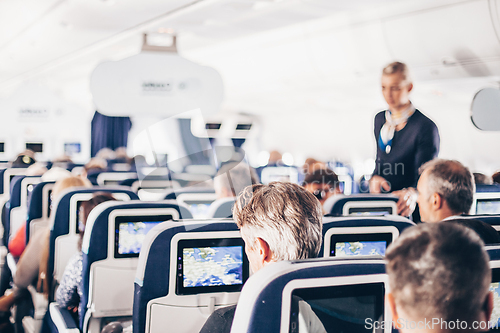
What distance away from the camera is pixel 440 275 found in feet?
2.79

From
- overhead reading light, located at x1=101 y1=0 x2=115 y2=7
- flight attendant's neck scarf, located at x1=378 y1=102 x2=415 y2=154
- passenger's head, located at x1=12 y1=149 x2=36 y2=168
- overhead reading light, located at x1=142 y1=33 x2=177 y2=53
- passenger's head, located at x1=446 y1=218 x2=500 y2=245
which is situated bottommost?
passenger's head, located at x1=446 y1=218 x2=500 y2=245

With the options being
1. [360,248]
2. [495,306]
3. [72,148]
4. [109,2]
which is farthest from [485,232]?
[72,148]

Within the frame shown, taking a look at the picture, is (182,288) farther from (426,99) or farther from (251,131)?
(251,131)

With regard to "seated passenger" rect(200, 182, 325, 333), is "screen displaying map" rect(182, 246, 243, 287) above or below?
below

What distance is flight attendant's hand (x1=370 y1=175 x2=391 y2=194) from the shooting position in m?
3.12

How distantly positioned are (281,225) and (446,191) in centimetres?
120

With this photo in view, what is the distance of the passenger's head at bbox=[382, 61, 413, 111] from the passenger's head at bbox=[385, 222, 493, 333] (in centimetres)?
237

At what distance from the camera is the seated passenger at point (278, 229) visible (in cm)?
137

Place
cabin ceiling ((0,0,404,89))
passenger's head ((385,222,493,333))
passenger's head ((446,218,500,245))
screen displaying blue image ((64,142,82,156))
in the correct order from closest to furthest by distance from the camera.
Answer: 1. passenger's head ((385,222,493,333))
2. passenger's head ((446,218,500,245))
3. cabin ceiling ((0,0,404,89))
4. screen displaying blue image ((64,142,82,156))

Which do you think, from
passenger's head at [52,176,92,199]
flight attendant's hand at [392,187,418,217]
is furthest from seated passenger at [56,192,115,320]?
flight attendant's hand at [392,187,418,217]

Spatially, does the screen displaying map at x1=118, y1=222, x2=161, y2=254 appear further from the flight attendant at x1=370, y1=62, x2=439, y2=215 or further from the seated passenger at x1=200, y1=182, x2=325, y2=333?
the flight attendant at x1=370, y1=62, x2=439, y2=215

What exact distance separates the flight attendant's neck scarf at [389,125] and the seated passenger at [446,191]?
2.94 feet

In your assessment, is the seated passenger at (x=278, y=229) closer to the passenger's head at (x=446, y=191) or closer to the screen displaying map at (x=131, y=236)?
the passenger's head at (x=446, y=191)

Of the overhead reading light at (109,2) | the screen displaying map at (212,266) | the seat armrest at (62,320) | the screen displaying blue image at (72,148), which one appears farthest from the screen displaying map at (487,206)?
the screen displaying blue image at (72,148)
